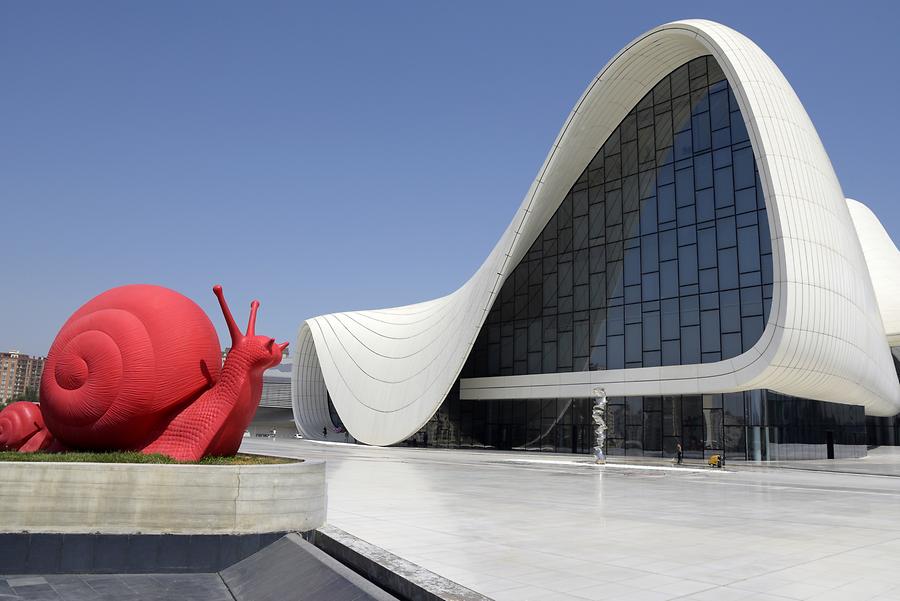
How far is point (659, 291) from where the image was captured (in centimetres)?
3484

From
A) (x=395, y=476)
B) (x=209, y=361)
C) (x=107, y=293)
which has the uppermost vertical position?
(x=107, y=293)

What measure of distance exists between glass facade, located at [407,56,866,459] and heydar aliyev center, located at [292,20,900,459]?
3.3 inches

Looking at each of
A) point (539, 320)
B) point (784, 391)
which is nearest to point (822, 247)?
point (784, 391)

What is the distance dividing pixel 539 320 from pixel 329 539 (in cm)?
3265

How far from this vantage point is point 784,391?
3102 centimetres

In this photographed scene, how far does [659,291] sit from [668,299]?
0.64 meters

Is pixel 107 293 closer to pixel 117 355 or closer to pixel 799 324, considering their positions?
pixel 117 355

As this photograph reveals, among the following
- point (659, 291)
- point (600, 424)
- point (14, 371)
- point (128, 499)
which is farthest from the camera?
point (14, 371)

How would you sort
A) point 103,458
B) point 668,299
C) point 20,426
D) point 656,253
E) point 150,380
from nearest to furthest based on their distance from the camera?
point 103,458 < point 150,380 < point 20,426 < point 668,299 < point 656,253

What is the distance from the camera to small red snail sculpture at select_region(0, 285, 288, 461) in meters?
10.2

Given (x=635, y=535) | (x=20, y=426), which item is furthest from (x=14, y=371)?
(x=635, y=535)

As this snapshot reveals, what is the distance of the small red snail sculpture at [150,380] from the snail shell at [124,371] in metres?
0.01

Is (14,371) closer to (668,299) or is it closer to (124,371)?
(668,299)

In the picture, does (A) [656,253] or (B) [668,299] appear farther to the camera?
(A) [656,253]
